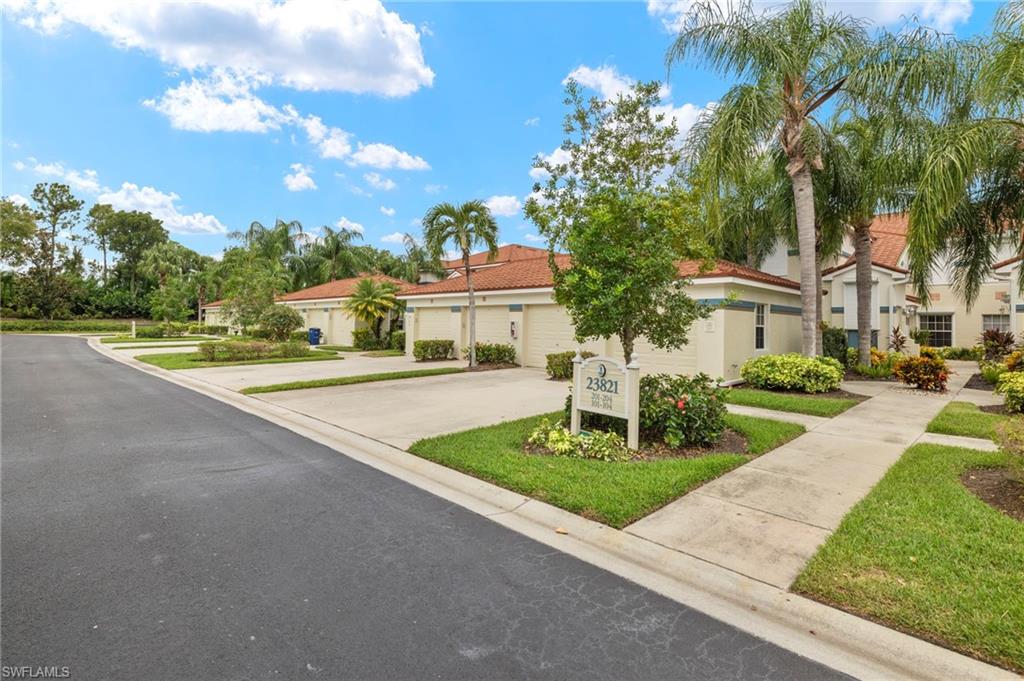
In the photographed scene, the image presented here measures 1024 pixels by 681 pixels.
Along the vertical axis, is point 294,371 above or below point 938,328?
below

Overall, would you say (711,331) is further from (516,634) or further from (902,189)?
(516,634)

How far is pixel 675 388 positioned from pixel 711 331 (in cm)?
707

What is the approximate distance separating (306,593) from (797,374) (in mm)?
11617

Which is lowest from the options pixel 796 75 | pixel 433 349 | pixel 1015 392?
pixel 1015 392

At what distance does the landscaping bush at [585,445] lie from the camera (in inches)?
241

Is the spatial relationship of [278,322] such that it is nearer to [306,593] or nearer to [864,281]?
[306,593]

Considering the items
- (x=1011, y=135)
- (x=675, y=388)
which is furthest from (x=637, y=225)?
(x=1011, y=135)

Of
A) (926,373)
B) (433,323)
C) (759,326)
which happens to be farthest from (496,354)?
(926,373)

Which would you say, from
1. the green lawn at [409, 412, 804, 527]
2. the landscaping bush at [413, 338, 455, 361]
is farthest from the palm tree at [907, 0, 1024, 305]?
the landscaping bush at [413, 338, 455, 361]

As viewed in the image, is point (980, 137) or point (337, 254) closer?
point (980, 137)

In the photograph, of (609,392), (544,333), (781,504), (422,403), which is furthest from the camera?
(544,333)

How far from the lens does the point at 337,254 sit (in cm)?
3938

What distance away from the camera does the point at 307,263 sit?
1587 inches

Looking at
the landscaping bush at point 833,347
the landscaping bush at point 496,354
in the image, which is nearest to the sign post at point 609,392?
the landscaping bush at point 496,354
